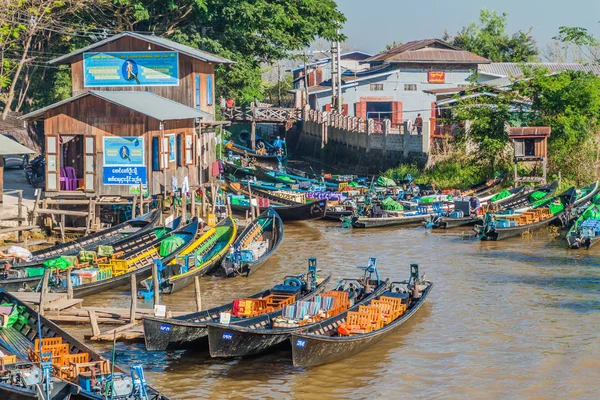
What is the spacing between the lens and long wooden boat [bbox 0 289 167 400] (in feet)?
50.6

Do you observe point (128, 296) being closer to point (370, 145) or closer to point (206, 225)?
point (206, 225)

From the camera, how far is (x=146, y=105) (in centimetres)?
3372

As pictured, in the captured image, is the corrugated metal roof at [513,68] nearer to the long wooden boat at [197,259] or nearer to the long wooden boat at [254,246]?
the long wooden boat at [254,246]

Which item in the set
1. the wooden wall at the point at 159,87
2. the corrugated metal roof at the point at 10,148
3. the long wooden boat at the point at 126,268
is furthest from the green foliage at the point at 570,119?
the corrugated metal roof at the point at 10,148

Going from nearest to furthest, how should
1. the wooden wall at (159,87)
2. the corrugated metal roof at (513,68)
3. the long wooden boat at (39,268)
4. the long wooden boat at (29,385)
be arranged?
the long wooden boat at (29,385)
the long wooden boat at (39,268)
the wooden wall at (159,87)
the corrugated metal roof at (513,68)

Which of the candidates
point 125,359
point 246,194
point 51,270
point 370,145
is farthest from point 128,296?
point 370,145

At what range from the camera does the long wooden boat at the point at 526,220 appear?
110 feet

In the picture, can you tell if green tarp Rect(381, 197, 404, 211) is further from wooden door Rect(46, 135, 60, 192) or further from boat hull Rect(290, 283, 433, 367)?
boat hull Rect(290, 283, 433, 367)

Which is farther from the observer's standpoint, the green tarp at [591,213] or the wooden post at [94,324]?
the green tarp at [591,213]

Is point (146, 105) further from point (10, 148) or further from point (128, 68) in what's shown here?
point (10, 148)

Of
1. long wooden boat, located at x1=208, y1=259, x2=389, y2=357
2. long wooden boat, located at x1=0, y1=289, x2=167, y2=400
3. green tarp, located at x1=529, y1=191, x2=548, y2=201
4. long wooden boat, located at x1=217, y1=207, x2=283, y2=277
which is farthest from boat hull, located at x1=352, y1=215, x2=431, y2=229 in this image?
long wooden boat, located at x1=0, y1=289, x2=167, y2=400

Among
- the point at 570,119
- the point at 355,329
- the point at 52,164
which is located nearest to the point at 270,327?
the point at 355,329

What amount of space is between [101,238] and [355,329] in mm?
11487

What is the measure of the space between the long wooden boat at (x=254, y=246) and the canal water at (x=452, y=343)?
0.40 meters
